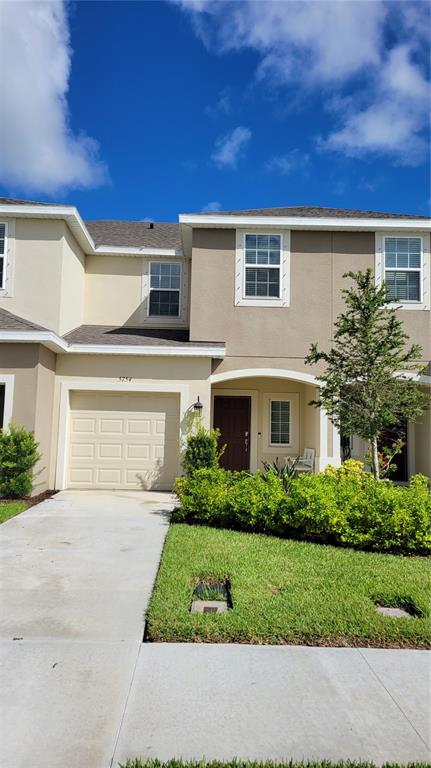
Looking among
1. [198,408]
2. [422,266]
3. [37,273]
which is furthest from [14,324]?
[422,266]

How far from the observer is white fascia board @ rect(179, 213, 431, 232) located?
37.4 ft

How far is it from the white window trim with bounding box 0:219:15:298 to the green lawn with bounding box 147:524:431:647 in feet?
24.6

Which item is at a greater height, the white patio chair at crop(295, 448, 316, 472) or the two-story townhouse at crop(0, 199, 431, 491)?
the two-story townhouse at crop(0, 199, 431, 491)

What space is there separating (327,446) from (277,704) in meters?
8.65

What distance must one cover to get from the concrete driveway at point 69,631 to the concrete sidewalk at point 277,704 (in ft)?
0.60

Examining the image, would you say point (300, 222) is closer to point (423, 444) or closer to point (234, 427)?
point (234, 427)

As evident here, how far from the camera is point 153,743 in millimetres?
2572

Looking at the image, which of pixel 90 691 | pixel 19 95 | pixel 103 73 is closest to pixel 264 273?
pixel 103 73

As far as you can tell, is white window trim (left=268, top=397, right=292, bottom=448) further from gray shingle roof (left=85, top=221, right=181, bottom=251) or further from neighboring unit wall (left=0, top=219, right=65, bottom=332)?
neighboring unit wall (left=0, top=219, right=65, bottom=332)

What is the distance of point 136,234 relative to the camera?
1412cm

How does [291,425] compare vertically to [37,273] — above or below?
below

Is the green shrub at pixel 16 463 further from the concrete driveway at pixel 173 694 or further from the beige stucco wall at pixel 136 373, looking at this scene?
the concrete driveway at pixel 173 694

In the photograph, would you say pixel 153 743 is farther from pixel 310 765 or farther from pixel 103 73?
pixel 103 73

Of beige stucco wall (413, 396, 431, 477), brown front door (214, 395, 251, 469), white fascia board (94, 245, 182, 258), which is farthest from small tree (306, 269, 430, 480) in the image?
white fascia board (94, 245, 182, 258)
